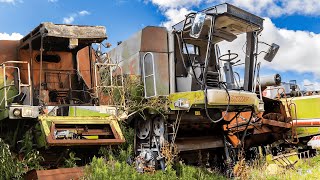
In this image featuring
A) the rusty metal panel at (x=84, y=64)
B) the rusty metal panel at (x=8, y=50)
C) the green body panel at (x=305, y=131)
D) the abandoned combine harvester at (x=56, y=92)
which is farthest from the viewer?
the green body panel at (x=305, y=131)

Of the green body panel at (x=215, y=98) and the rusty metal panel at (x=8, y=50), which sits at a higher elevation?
the rusty metal panel at (x=8, y=50)

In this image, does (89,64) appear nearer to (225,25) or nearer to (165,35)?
(165,35)

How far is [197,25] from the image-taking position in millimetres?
8250

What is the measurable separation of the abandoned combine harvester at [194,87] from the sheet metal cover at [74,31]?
1.45 meters

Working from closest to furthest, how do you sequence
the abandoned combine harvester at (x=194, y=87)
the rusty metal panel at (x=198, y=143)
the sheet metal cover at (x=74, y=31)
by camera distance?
the sheet metal cover at (x=74, y=31)
the abandoned combine harvester at (x=194, y=87)
the rusty metal panel at (x=198, y=143)

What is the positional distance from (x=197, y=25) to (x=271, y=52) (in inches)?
97.3

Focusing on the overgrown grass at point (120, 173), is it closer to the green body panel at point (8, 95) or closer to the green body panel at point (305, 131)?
the green body panel at point (8, 95)

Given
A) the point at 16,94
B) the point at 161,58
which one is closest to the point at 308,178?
the point at 161,58

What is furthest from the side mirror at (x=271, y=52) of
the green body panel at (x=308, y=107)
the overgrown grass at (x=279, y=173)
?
the green body panel at (x=308, y=107)

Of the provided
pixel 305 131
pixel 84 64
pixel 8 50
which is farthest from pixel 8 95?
pixel 305 131

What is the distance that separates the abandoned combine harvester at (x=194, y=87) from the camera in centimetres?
897

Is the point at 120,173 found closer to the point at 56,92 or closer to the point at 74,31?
the point at 56,92

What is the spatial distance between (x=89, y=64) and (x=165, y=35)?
2.08 meters

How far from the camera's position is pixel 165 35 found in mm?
10297
